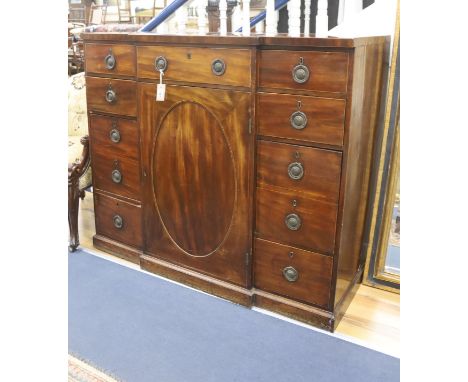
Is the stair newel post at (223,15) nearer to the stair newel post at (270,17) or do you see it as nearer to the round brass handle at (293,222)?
the stair newel post at (270,17)

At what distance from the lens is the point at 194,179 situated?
7.34 feet

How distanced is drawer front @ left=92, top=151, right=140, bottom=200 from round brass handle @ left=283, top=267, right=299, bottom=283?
89cm

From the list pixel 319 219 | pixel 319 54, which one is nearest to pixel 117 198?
pixel 319 219

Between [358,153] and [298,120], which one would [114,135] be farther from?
[358,153]

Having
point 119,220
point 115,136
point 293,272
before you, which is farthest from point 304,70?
point 119,220

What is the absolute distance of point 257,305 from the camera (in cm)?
224

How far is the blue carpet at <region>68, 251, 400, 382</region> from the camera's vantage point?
1822 millimetres

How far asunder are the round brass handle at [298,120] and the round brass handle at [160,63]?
0.65 metres

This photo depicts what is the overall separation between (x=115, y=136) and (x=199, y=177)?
1.87ft

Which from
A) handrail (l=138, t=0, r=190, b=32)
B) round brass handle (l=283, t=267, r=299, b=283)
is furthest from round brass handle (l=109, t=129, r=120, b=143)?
round brass handle (l=283, t=267, r=299, b=283)

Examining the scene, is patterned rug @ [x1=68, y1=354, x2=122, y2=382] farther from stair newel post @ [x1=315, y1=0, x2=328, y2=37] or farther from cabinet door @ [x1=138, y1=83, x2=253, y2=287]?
stair newel post @ [x1=315, y1=0, x2=328, y2=37]
